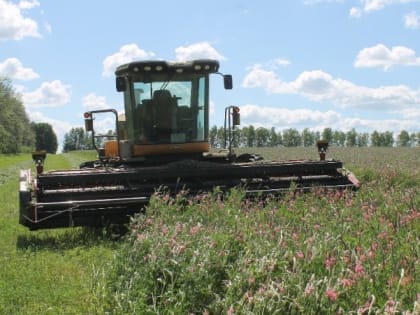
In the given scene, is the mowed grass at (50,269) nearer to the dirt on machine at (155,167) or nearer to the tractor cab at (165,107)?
the dirt on machine at (155,167)

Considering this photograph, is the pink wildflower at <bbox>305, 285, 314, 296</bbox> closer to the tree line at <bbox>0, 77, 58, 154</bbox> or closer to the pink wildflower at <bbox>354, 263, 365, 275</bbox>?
the pink wildflower at <bbox>354, 263, 365, 275</bbox>

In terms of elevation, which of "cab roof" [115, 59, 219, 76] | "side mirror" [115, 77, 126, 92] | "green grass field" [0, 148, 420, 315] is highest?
"cab roof" [115, 59, 219, 76]

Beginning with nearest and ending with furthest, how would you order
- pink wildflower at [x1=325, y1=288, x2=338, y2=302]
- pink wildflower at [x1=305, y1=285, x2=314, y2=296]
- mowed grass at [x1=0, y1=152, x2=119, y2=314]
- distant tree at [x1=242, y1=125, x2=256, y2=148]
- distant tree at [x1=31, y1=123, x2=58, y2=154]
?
pink wildflower at [x1=325, y1=288, x2=338, y2=302]
pink wildflower at [x1=305, y1=285, x2=314, y2=296]
mowed grass at [x1=0, y1=152, x2=119, y2=314]
distant tree at [x1=242, y1=125, x2=256, y2=148]
distant tree at [x1=31, y1=123, x2=58, y2=154]

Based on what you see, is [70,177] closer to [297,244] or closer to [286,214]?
[286,214]

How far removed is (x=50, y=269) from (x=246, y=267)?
395 cm

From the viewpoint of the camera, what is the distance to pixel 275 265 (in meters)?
4.41

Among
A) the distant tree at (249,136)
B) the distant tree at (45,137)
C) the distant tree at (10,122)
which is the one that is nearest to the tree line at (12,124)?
the distant tree at (10,122)

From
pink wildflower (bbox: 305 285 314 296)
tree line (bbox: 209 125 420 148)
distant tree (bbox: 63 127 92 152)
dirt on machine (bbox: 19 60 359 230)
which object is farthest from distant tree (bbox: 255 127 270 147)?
pink wildflower (bbox: 305 285 314 296)

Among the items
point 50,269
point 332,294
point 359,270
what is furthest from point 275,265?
point 50,269

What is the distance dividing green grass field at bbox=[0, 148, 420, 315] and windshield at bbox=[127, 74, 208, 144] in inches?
164

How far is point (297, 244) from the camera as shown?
185 inches

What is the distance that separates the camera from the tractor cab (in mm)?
12242

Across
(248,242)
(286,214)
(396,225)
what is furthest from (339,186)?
(248,242)

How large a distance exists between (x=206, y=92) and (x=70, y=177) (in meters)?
3.88
